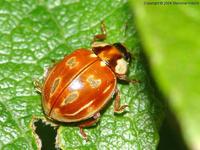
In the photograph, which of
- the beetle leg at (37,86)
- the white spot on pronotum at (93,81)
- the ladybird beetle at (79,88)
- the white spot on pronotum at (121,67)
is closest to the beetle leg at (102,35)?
the ladybird beetle at (79,88)

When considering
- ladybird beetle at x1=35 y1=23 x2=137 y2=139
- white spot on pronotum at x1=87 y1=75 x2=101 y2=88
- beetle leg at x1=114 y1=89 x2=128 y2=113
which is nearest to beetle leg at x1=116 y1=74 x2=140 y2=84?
ladybird beetle at x1=35 y1=23 x2=137 y2=139

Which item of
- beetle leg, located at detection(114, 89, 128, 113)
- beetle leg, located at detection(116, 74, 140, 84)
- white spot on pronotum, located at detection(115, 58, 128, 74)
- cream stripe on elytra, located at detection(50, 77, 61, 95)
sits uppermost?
cream stripe on elytra, located at detection(50, 77, 61, 95)

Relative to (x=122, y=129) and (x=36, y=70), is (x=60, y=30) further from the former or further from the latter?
(x=122, y=129)

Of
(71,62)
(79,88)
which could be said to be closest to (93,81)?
(79,88)

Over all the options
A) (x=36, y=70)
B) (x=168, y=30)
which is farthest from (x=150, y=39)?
(x=36, y=70)

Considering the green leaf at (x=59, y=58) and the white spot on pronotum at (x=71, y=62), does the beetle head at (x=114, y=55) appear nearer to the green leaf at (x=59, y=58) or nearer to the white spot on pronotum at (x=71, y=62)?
the green leaf at (x=59, y=58)

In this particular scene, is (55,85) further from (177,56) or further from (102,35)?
(177,56)

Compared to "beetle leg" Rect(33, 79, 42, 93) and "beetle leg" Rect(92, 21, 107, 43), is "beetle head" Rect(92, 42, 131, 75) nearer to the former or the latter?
"beetle leg" Rect(92, 21, 107, 43)
